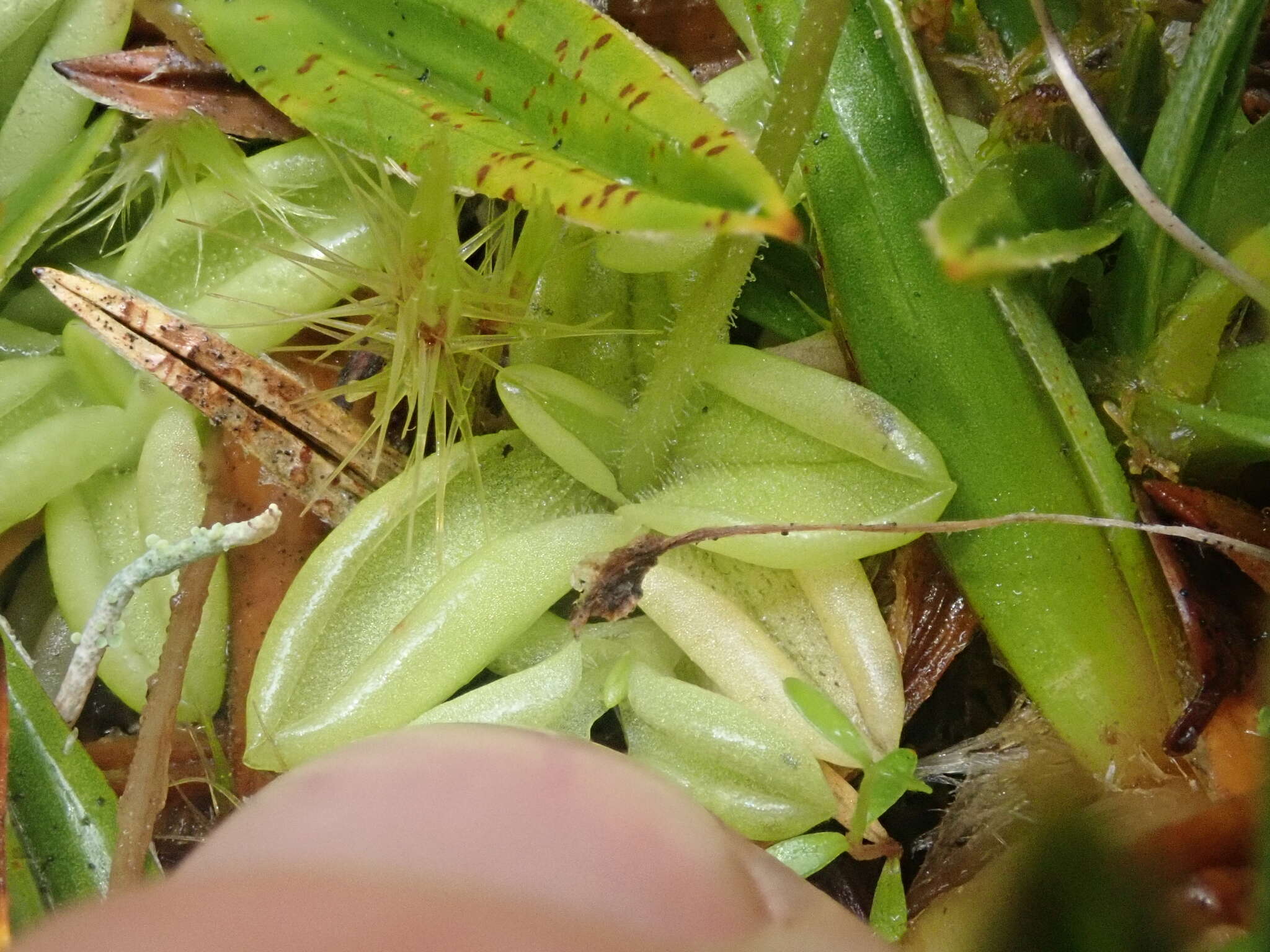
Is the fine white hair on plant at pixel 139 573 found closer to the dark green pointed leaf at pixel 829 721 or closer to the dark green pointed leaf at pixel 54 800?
the dark green pointed leaf at pixel 54 800

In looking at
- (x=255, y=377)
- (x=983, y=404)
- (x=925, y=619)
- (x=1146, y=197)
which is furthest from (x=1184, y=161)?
(x=255, y=377)

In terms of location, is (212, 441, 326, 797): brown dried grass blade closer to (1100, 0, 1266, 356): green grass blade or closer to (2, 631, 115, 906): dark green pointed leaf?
(2, 631, 115, 906): dark green pointed leaf

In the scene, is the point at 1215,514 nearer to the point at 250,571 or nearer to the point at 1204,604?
the point at 1204,604

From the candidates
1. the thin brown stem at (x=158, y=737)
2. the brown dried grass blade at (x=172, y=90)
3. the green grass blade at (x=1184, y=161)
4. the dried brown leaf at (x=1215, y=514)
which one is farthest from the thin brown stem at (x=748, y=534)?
the brown dried grass blade at (x=172, y=90)

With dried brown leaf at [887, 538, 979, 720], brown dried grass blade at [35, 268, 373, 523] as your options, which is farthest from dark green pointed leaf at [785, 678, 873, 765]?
brown dried grass blade at [35, 268, 373, 523]

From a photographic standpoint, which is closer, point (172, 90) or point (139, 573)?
point (139, 573)

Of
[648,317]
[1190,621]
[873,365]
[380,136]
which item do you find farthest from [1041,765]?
[380,136]

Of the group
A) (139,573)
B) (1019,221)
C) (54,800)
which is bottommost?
(54,800)
